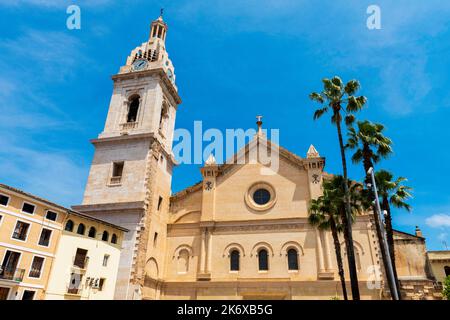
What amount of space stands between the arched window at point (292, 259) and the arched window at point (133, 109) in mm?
21797

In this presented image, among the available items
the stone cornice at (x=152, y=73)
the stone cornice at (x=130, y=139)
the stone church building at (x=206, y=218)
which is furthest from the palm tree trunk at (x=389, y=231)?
the stone cornice at (x=152, y=73)

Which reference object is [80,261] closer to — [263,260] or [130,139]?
[130,139]

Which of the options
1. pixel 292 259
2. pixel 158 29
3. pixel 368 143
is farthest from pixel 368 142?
pixel 158 29

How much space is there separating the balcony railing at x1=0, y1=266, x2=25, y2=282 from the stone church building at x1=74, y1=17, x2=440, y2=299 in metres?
7.78

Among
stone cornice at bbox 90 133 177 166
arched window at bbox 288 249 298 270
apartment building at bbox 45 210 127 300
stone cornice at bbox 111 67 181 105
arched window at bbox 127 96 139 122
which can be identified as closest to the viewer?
apartment building at bbox 45 210 127 300

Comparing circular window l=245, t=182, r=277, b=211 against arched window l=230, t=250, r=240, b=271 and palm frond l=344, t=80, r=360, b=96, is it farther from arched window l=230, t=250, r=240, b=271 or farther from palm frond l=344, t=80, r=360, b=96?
palm frond l=344, t=80, r=360, b=96

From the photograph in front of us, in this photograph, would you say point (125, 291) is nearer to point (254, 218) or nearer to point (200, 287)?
point (200, 287)

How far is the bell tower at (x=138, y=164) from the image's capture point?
2888 centimetres

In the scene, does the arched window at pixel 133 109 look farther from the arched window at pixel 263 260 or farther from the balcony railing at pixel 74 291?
the arched window at pixel 263 260

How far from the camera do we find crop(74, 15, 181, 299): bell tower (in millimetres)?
28875

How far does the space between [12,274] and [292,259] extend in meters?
22.1

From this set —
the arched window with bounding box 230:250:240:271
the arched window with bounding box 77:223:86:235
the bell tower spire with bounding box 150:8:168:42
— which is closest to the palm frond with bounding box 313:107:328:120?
the arched window with bounding box 230:250:240:271
